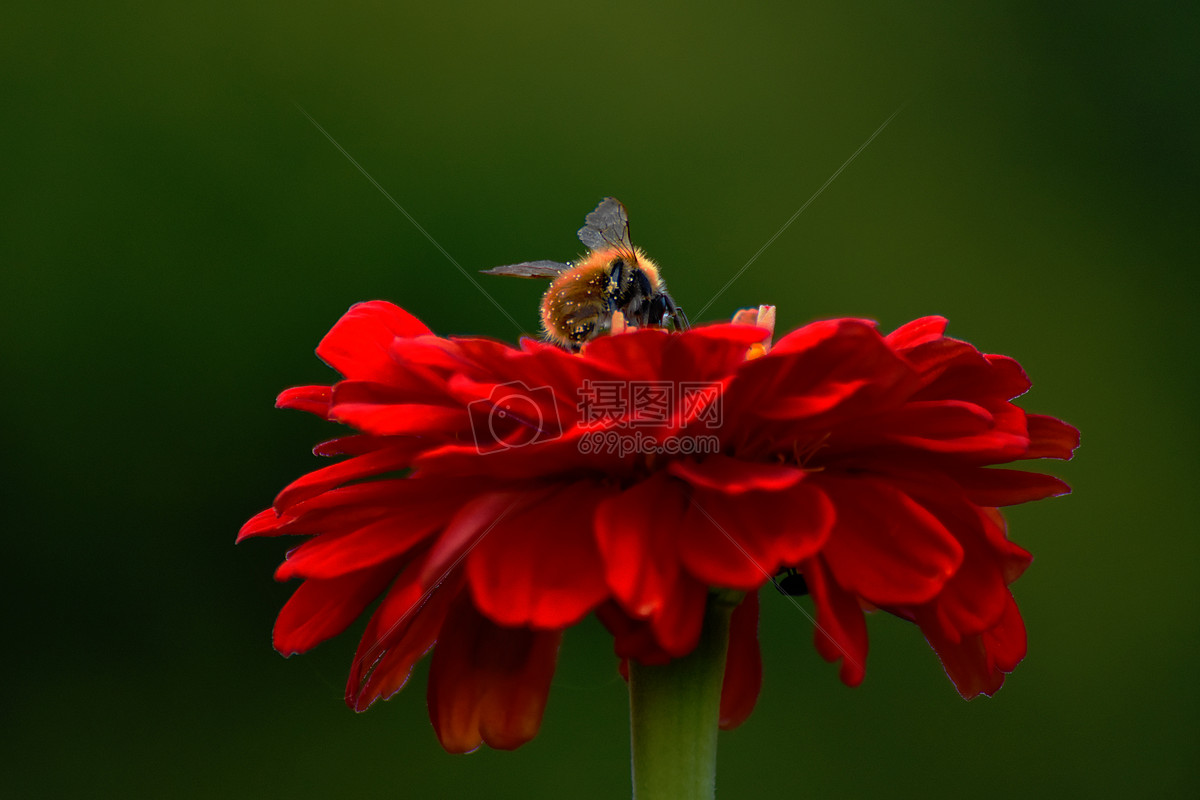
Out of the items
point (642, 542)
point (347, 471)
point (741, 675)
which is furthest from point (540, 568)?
point (741, 675)

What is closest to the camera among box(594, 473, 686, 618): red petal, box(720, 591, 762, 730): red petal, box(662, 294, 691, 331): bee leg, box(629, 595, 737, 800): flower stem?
box(594, 473, 686, 618): red petal

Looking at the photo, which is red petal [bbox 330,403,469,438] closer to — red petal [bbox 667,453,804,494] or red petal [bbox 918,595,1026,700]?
red petal [bbox 667,453,804,494]

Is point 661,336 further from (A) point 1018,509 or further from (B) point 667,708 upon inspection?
(A) point 1018,509

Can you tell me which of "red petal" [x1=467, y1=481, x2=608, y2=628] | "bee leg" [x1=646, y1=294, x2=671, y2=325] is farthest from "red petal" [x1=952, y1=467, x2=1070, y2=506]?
"bee leg" [x1=646, y1=294, x2=671, y2=325]

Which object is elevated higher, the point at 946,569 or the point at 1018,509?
the point at 946,569

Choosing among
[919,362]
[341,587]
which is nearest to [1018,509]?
[919,362]

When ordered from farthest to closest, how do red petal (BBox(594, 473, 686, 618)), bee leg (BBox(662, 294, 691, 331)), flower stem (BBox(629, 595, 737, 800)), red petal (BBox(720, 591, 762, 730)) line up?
bee leg (BBox(662, 294, 691, 331)), red petal (BBox(720, 591, 762, 730)), flower stem (BBox(629, 595, 737, 800)), red petal (BBox(594, 473, 686, 618))

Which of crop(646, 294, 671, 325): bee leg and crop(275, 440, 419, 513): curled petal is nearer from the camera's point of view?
crop(275, 440, 419, 513): curled petal
